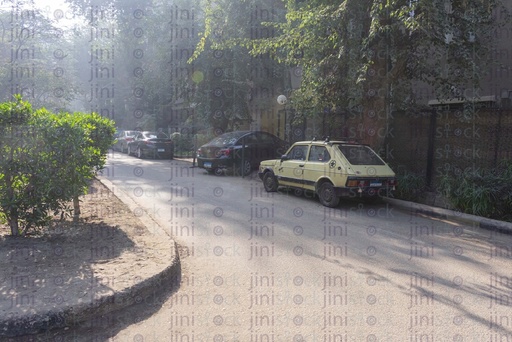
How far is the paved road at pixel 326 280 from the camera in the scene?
3.50 m

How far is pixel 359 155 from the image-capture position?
9.23 m

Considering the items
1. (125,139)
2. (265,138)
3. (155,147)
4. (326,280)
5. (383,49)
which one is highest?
(383,49)

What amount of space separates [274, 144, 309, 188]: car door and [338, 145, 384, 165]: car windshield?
110 cm

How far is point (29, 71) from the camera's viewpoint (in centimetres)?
2597

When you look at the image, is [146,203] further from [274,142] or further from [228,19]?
[228,19]

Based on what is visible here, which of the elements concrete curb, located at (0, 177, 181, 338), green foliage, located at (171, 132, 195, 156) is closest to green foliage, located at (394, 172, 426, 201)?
concrete curb, located at (0, 177, 181, 338)

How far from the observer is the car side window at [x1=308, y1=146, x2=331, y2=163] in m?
9.32

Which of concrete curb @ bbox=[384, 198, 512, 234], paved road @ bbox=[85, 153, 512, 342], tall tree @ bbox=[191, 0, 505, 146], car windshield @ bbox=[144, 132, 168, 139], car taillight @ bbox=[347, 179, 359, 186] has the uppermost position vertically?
tall tree @ bbox=[191, 0, 505, 146]

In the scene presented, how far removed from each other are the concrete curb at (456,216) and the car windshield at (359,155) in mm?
1142

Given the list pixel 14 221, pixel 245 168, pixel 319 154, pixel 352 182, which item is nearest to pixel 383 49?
pixel 319 154

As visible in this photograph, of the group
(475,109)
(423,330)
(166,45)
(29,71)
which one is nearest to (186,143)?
(166,45)

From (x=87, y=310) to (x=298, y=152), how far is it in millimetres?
7427

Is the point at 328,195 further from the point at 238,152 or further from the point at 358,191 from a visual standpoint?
the point at 238,152

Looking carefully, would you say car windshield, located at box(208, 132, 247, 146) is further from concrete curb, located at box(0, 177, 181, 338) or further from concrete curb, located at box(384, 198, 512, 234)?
concrete curb, located at box(0, 177, 181, 338)
